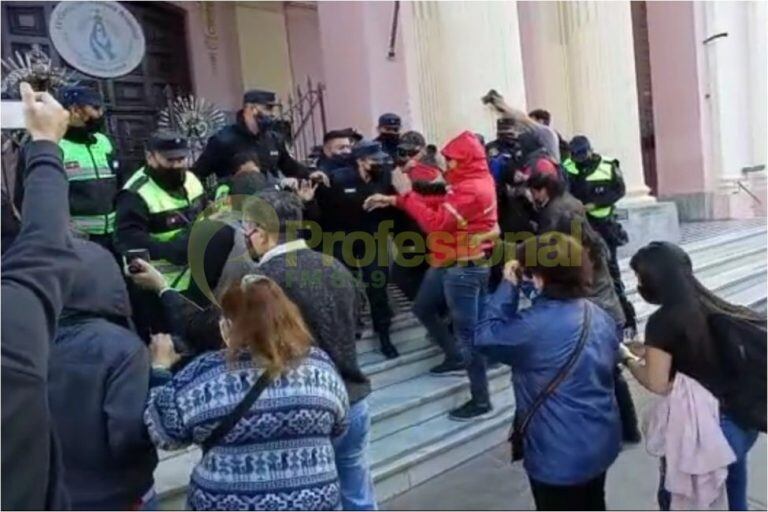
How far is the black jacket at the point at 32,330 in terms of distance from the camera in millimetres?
1412

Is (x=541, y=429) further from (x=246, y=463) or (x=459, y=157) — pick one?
(x=459, y=157)

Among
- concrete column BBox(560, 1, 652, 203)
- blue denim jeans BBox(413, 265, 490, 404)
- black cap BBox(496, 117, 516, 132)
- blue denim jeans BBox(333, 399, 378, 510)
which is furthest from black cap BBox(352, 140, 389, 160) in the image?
concrete column BBox(560, 1, 652, 203)

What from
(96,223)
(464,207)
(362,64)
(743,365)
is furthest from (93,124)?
(362,64)

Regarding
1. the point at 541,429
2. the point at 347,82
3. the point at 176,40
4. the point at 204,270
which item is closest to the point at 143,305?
the point at 204,270

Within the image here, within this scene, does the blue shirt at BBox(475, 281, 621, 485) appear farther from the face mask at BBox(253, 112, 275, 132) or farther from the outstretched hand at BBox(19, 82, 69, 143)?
the face mask at BBox(253, 112, 275, 132)

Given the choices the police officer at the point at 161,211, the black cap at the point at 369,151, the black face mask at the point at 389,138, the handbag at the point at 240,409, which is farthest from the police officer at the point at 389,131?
the handbag at the point at 240,409

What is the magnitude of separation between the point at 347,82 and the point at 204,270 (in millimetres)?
6039

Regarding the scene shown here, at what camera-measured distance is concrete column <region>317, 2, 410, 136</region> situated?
895 cm

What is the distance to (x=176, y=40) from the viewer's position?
35.1 feet

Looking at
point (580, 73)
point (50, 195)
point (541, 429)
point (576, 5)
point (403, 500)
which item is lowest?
point (403, 500)

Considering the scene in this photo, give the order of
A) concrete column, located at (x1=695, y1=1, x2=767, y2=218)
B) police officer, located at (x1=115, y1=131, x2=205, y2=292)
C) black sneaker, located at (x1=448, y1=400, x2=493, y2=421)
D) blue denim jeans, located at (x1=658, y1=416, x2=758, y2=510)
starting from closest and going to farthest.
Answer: blue denim jeans, located at (x1=658, y1=416, x2=758, y2=510)
police officer, located at (x1=115, y1=131, x2=205, y2=292)
black sneaker, located at (x1=448, y1=400, x2=493, y2=421)
concrete column, located at (x1=695, y1=1, x2=767, y2=218)

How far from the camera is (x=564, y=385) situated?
9.32 feet

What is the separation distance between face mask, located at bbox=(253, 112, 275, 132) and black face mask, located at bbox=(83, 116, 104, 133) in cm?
96

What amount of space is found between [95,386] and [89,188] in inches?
95.6
